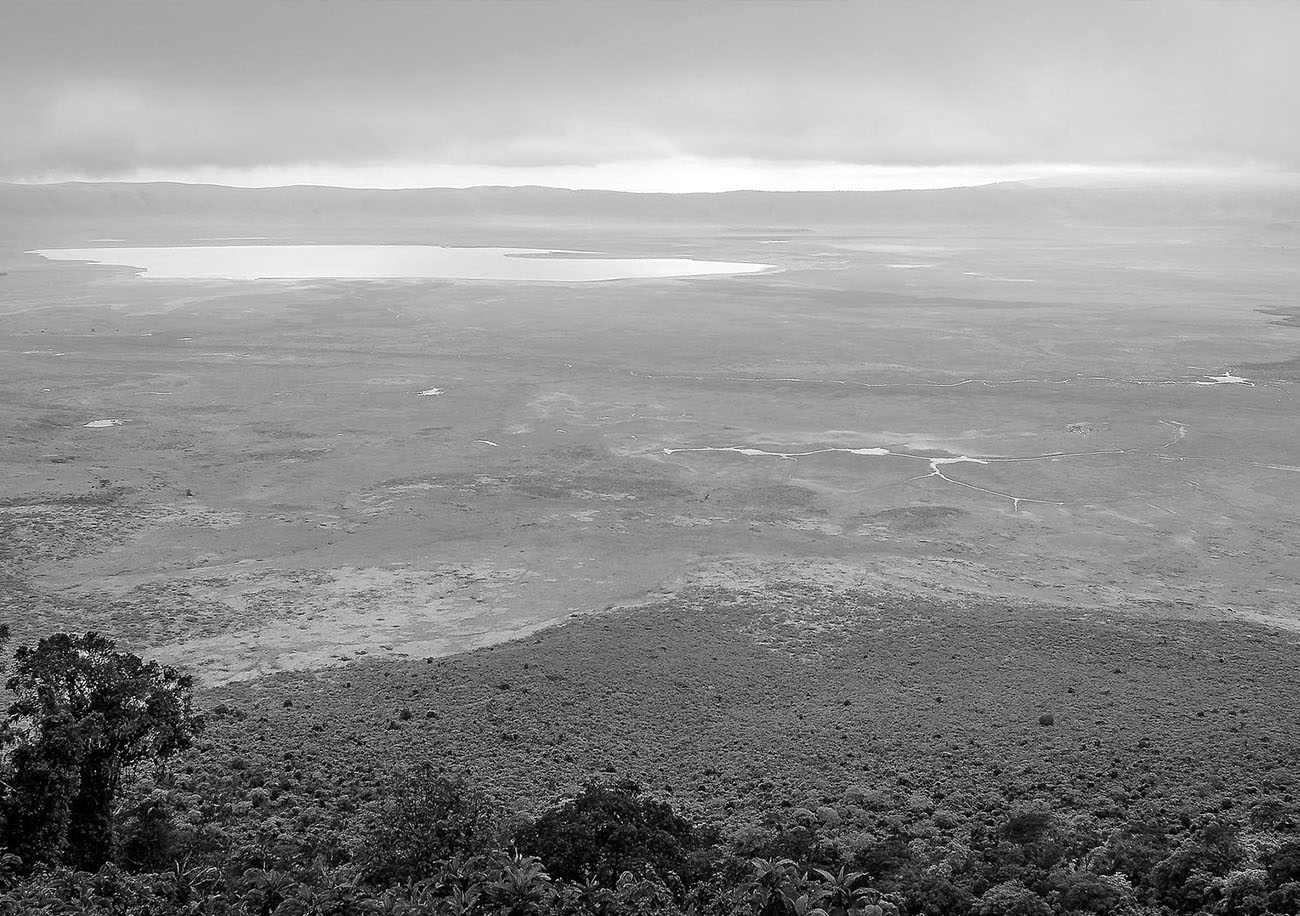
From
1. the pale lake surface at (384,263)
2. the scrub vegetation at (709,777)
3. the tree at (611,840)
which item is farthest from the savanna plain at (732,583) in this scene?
the pale lake surface at (384,263)

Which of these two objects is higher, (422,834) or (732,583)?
(422,834)

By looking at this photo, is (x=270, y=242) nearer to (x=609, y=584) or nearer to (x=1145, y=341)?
(x=1145, y=341)

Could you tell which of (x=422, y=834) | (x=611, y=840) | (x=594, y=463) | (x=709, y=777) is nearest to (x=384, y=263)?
(x=594, y=463)

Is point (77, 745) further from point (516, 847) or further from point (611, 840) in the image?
point (611, 840)

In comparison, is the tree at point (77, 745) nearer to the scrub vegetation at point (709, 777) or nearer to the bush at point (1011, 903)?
the scrub vegetation at point (709, 777)

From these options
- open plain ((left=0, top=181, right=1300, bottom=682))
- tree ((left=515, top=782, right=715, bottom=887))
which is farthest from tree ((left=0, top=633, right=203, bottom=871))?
open plain ((left=0, top=181, right=1300, bottom=682))

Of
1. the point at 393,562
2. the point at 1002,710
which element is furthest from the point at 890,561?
the point at 393,562
